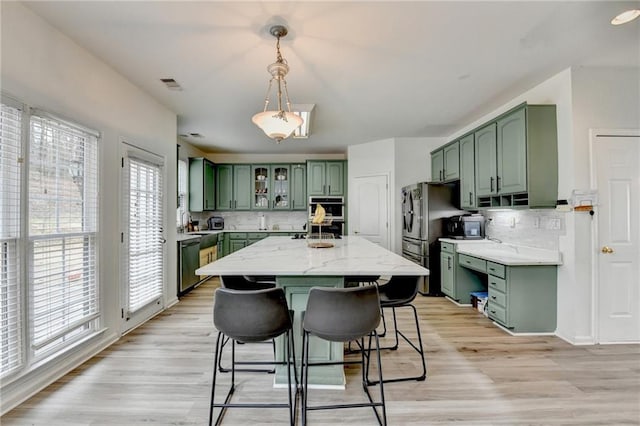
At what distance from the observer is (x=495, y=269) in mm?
3084

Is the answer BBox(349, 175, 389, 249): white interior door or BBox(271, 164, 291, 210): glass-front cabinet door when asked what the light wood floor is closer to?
BBox(349, 175, 389, 249): white interior door

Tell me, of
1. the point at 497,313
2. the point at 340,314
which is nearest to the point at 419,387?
the point at 340,314

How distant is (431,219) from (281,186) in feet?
11.0

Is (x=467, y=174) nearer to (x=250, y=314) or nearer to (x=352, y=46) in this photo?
(x=352, y=46)

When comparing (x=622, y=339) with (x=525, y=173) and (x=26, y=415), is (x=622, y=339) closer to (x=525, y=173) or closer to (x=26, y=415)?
(x=525, y=173)

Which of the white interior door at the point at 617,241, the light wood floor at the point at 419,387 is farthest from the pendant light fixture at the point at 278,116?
the white interior door at the point at 617,241

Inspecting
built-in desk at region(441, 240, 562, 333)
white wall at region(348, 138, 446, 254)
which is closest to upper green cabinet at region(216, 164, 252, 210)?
white wall at region(348, 138, 446, 254)

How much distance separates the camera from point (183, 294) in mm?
4367

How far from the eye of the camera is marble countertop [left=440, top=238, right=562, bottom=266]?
112 inches

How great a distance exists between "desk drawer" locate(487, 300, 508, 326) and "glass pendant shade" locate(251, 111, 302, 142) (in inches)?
110

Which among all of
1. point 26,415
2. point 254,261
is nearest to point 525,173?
point 254,261

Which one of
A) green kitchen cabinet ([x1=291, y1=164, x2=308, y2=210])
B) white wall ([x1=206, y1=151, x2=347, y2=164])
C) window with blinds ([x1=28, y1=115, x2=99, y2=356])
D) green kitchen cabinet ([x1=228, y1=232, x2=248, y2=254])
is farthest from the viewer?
white wall ([x1=206, y1=151, x2=347, y2=164])

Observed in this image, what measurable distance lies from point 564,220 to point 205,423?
136 inches

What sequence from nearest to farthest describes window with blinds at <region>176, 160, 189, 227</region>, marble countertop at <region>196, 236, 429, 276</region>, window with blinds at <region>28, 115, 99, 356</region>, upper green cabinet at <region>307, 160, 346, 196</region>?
marble countertop at <region>196, 236, 429, 276</region> < window with blinds at <region>28, 115, 99, 356</region> < window with blinds at <region>176, 160, 189, 227</region> < upper green cabinet at <region>307, 160, 346, 196</region>
